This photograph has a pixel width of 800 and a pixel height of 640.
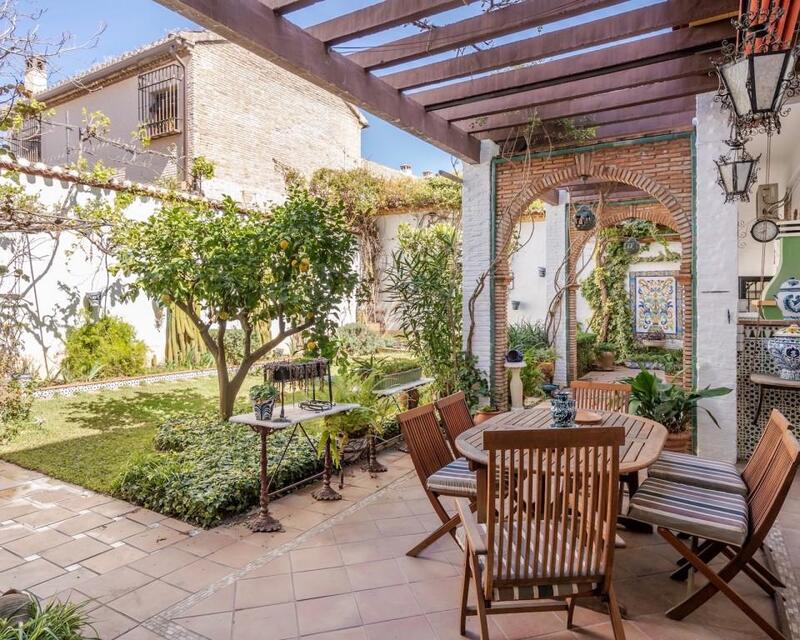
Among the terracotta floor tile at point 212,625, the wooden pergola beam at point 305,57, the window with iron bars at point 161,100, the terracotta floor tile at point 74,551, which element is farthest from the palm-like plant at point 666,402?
the window with iron bars at point 161,100

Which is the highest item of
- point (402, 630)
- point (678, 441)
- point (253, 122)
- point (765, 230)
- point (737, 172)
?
point (253, 122)

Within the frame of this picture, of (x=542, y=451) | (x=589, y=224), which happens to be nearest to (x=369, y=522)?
(x=542, y=451)

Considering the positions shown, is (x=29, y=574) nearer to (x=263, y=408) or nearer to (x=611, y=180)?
(x=263, y=408)

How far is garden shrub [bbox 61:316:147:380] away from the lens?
314 inches

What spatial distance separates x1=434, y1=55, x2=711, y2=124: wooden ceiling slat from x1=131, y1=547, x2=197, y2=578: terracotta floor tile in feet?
16.1

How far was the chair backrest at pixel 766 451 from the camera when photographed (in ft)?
8.77

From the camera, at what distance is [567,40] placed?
166 inches

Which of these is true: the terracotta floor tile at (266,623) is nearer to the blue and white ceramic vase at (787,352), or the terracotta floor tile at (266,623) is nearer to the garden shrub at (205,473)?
the garden shrub at (205,473)

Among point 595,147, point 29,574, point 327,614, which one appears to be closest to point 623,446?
point 327,614

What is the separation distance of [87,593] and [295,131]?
14.0m

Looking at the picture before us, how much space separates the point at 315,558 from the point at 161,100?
12.9m

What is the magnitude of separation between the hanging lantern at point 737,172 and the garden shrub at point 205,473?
438 centimetres

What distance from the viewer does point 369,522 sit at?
3660 millimetres

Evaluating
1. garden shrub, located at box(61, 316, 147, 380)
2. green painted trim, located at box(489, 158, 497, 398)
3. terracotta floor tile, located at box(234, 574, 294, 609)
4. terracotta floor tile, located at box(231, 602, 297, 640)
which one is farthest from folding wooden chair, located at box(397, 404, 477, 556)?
garden shrub, located at box(61, 316, 147, 380)
